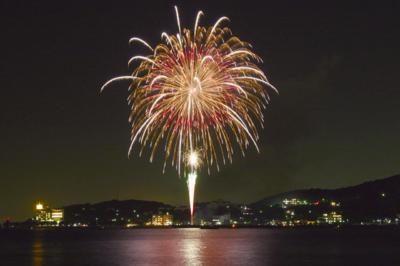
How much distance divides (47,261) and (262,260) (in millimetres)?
26379

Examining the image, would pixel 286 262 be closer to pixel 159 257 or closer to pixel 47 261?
pixel 159 257

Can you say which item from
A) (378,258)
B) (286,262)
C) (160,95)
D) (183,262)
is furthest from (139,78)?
(378,258)

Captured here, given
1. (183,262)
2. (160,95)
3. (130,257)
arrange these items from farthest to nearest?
(130,257) → (183,262) → (160,95)

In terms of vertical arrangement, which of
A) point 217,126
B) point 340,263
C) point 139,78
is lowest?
point 340,263

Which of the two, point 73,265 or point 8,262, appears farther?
point 8,262

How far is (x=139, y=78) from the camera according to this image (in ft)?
178

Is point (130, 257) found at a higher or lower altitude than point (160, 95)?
Result: lower

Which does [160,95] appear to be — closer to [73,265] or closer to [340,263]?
[73,265]

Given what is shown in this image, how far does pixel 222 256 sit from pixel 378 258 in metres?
19.4

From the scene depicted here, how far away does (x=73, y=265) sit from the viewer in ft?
233

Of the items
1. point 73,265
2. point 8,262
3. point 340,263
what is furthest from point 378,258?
point 8,262

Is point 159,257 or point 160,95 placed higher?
point 160,95

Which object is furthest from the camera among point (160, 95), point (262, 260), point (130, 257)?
point (130, 257)

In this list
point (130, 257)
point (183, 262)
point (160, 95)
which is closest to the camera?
point (160, 95)
